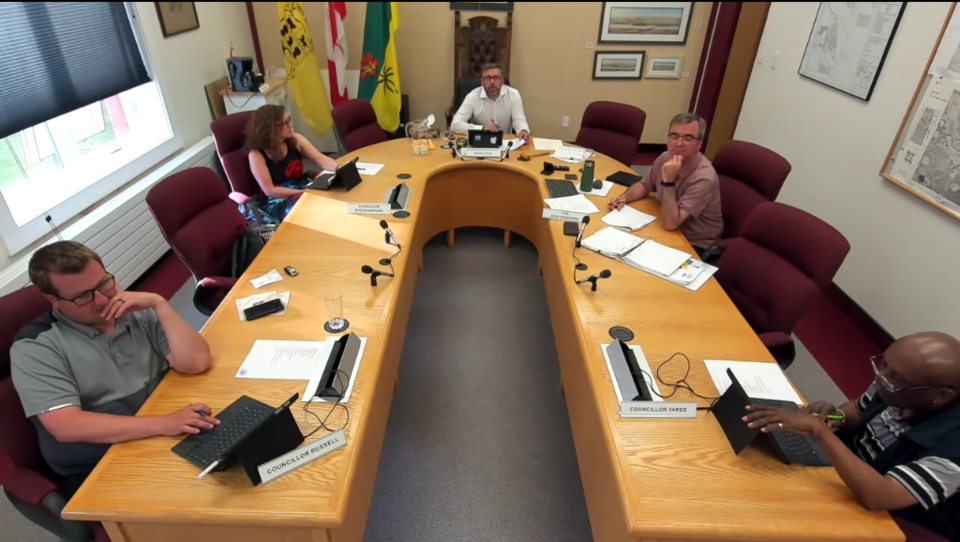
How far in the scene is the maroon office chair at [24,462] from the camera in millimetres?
1267

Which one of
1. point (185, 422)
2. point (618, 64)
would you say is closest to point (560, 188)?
point (185, 422)

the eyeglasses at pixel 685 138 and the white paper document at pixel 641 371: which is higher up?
the eyeglasses at pixel 685 138

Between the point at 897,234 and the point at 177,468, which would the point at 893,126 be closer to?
the point at 897,234

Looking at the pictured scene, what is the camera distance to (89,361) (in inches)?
54.2

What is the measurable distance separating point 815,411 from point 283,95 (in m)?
4.96

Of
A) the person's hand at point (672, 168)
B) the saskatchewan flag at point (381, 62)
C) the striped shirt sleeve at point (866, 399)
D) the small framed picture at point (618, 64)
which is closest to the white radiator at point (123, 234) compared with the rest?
the saskatchewan flag at point (381, 62)

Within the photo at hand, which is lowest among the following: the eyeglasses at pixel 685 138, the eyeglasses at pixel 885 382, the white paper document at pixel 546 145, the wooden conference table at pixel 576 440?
the wooden conference table at pixel 576 440

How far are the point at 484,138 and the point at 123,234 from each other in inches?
92.1

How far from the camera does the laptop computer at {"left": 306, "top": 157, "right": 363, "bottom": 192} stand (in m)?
2.78

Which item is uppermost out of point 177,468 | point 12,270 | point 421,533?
point 177,468

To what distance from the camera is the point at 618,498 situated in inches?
49.8

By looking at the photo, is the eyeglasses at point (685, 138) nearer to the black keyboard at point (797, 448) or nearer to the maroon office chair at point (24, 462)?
the black keyboard at point (797, 448)

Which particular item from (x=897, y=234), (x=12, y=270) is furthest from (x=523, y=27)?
(x=12, y=270)

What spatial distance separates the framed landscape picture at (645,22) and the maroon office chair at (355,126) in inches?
103
